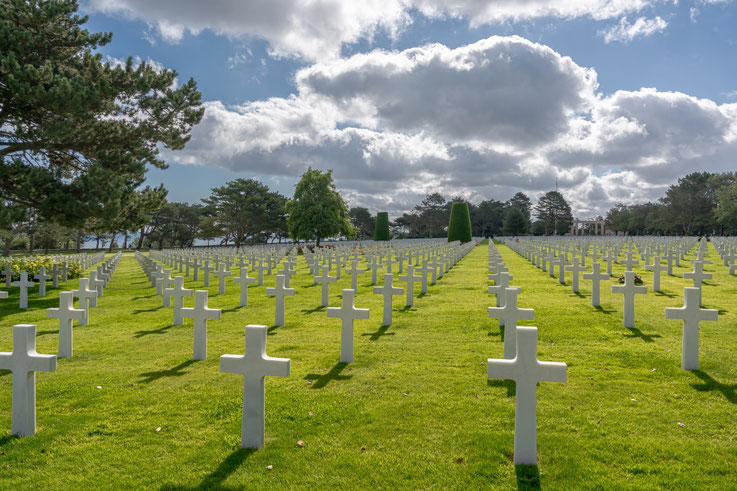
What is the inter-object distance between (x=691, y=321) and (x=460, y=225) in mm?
47871

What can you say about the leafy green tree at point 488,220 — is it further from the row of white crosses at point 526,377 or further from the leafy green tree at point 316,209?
the row of white crosses at point 526,377

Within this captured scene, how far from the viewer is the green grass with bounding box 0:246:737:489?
314 centimetres

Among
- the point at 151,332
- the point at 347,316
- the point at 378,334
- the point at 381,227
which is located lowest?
the point at 151,332

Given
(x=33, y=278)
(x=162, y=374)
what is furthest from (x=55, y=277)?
(x=162, y=374)

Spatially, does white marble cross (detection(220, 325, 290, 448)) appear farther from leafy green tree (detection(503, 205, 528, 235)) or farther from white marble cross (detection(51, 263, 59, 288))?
leafy green tree (detection(503, 205, 528, 235))

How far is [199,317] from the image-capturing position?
5.77 m

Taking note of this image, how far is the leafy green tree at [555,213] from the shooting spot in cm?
8129

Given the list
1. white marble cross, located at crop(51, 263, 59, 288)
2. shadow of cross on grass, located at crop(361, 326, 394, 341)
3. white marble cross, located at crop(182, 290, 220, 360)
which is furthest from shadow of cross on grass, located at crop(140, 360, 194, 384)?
white marble cross, located at crop(51, 263, 59, 288)

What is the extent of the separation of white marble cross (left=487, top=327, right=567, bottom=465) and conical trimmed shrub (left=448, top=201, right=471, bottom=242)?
163 feet

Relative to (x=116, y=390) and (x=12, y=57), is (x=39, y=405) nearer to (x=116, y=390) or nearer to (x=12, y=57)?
(x=116, y=390)

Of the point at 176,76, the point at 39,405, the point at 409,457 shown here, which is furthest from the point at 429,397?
the point at 176,76

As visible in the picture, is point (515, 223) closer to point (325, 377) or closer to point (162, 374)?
point (325, 377)

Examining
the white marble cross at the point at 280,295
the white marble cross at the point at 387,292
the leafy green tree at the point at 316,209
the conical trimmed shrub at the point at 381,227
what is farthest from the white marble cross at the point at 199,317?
the conical trimmed shrub at the point at 381,227

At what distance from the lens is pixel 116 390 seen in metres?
4.86
